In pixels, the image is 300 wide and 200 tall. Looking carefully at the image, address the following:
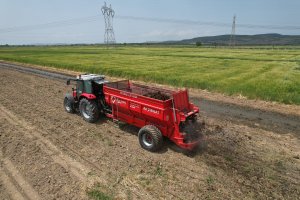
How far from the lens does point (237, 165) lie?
747 centimetres

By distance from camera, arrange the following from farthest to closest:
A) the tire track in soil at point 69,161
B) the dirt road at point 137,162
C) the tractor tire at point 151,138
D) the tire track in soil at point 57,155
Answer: the tractor tire at point 151,138 → the tire track in soil at point 57,155 → the tire track in soil at point 69,161 → the dirt road at point 137,162

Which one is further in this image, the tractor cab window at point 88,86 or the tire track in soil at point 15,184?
the tractor cab window at point 88,86

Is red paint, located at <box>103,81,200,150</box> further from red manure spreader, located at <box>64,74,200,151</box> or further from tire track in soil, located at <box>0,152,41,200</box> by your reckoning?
tire track in soil, located at <box>0,152,41,200</box>

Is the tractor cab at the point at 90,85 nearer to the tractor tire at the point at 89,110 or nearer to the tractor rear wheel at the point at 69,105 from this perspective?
the tractor tire at the point at 89,110

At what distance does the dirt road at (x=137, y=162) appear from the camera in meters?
6.39

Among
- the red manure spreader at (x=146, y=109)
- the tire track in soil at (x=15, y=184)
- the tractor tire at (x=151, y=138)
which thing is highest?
the red manure spreader at (x=146, y=109)

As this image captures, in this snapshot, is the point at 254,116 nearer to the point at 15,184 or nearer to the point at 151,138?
the point at 151,138

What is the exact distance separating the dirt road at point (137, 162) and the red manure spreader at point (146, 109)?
456 mm

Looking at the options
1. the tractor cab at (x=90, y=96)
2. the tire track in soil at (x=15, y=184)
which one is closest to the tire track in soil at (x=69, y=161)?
the tire track in soil at (x=15, y=184)

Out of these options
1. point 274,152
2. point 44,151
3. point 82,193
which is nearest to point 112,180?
point 82,193

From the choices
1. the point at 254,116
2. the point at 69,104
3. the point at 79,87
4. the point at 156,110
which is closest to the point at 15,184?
the point at 156,110

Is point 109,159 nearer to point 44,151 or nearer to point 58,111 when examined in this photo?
point 44,151

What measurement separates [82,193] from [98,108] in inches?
197

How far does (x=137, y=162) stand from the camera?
7754 millimetres
